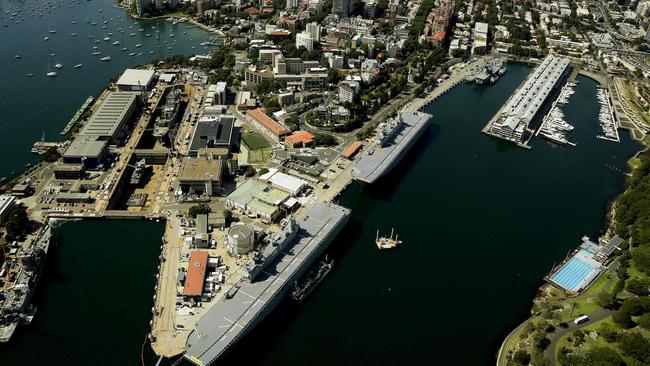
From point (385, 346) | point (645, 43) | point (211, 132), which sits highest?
point (645, 43)

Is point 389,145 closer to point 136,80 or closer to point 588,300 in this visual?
point 588,300

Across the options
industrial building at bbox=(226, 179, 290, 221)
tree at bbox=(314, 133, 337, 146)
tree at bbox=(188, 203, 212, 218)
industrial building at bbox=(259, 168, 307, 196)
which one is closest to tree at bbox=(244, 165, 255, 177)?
industrial building at bbox=(259, 168, 307, 196)

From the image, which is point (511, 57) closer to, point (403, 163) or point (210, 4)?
point (403, 163)

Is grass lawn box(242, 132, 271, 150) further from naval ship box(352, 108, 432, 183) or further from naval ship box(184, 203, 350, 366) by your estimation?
naval ship box(184, 203, 350, 366)

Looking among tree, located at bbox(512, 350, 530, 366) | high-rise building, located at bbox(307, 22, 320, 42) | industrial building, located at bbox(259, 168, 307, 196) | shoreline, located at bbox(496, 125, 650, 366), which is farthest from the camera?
high-rise building, located at bbox(307, 22, 320, 42)

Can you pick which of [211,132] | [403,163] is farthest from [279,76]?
[403,163]

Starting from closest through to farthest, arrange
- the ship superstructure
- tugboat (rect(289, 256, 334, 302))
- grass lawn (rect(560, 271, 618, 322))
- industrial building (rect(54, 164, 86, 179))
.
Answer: grass lawn (rect(560, 271, 618, 322)), tugboat (rect(289, 256, 334, 302)), industrial building (rect(54, 164, 86, 179)), the ship superstructure
